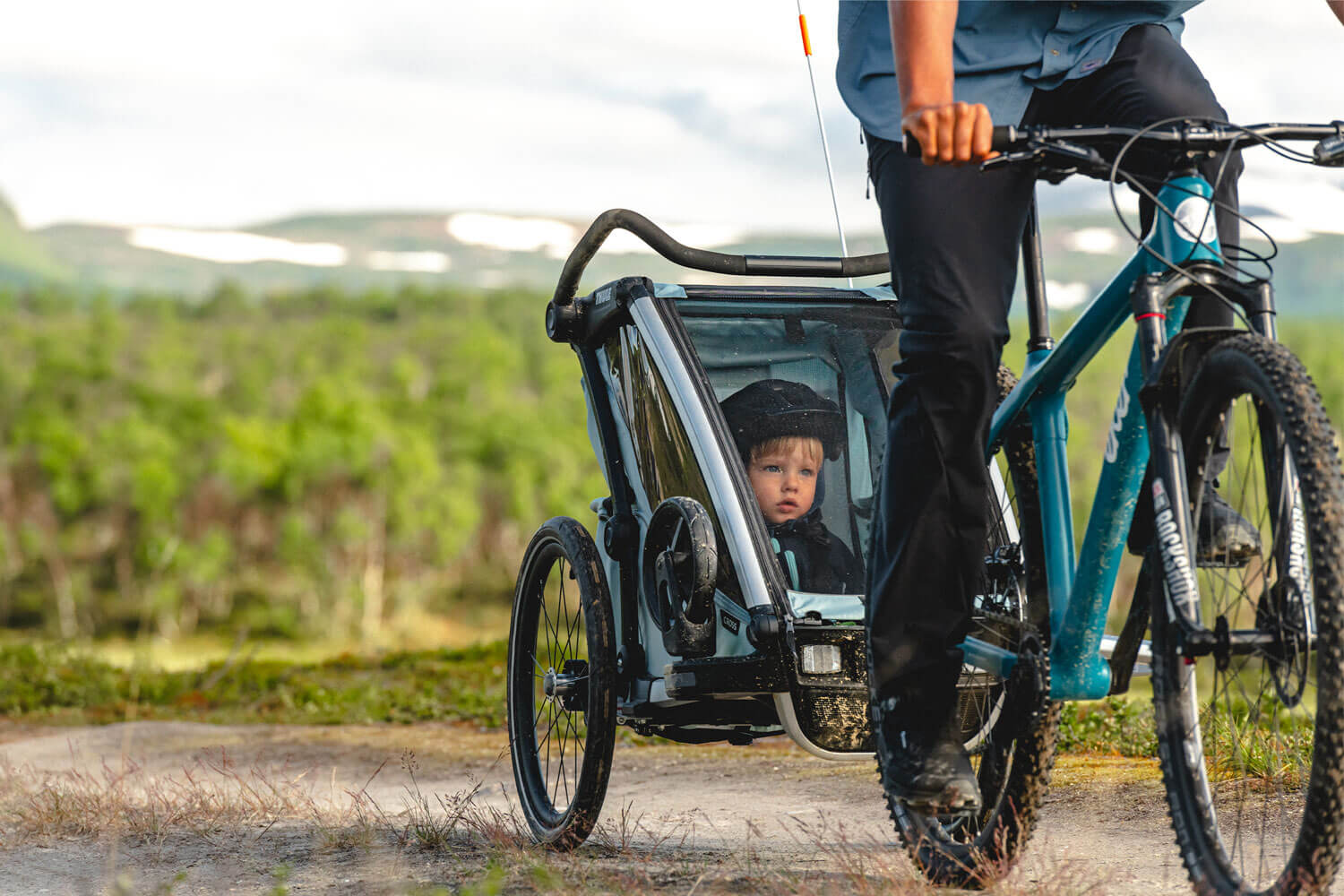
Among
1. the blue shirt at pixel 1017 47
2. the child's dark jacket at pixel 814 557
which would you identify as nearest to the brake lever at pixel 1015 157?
the blue shirt at pixel 1017 47

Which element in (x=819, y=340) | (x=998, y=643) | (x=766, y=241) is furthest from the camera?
(x=766, y=241)

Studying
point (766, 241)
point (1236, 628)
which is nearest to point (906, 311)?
point (1236, 628)

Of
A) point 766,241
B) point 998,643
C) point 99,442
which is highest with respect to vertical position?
point 766,241

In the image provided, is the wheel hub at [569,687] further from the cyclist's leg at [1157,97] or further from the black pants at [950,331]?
the cyclist's leg at [1157,97]

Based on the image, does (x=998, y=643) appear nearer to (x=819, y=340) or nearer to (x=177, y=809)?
(x=819, y=340)

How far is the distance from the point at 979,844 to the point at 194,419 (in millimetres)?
67790

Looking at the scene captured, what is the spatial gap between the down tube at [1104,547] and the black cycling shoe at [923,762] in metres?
0.22

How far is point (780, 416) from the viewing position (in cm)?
379

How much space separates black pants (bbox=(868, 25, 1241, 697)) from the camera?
99.7 inches

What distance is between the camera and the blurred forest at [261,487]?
58.4 m

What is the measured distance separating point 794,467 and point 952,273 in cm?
128

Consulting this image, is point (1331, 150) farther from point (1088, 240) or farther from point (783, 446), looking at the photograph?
point (1088, 240)

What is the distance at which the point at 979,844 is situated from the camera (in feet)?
9.67

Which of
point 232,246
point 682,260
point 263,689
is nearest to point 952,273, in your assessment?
point 682,260
